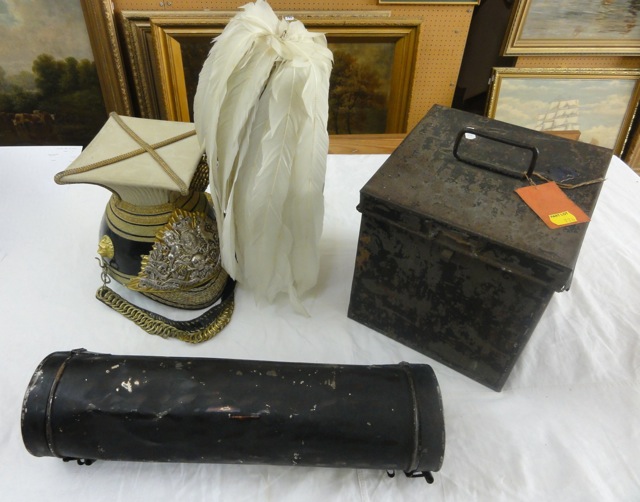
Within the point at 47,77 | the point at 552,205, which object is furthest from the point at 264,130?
the point at 47,77

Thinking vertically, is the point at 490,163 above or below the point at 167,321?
above

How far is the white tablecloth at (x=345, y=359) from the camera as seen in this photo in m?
0.89

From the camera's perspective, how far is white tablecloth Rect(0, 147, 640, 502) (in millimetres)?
885

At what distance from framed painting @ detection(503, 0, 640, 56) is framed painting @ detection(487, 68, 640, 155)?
81 mm

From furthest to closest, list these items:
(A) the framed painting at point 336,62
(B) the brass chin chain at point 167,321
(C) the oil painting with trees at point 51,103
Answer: (C) the oil painting with trees at point 51,103 < (A) the framed painting at point 336,62 < (B) the brass chin chain at point 167,321

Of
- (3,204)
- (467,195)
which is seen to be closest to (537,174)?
(467,195)

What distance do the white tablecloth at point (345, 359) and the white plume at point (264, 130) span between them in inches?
8.8

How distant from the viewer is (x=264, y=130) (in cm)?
96

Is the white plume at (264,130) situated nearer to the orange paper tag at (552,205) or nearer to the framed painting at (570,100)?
the orange paper tag at (552,205)

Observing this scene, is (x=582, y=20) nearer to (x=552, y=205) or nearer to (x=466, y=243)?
(x=552, y=205)

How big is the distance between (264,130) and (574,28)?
58.6 inches

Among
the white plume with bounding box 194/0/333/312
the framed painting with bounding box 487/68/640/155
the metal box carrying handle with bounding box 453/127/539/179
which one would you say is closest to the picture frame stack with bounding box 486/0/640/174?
the framed painting with bounding box 487/68/640/155

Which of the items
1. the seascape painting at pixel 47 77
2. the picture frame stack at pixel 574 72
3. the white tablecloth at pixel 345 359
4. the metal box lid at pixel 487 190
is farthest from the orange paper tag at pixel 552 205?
the seascape painting at pixel 47 77

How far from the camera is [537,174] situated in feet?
3.23
